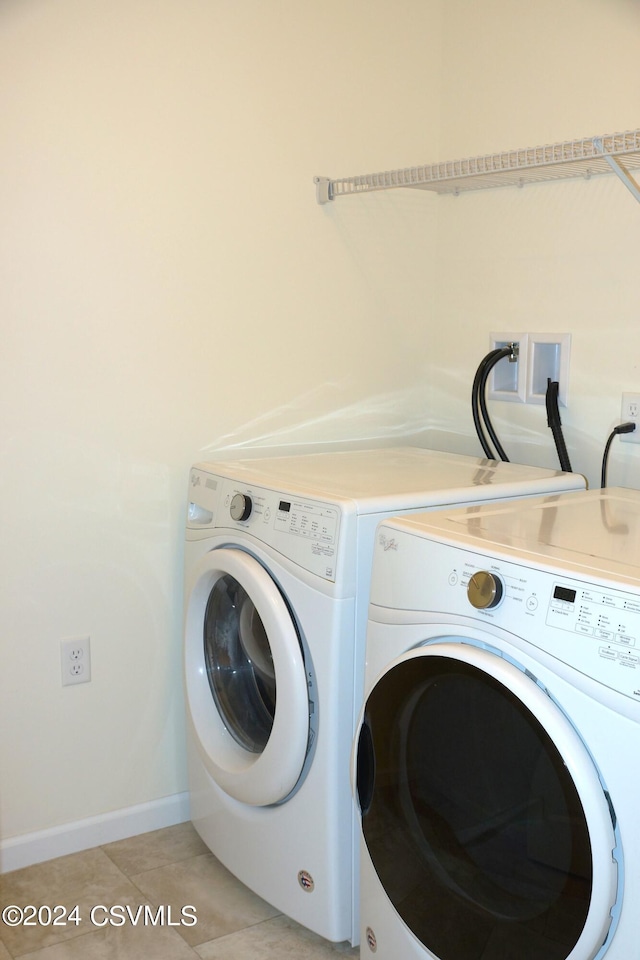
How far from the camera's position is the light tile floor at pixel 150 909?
5.47 feet

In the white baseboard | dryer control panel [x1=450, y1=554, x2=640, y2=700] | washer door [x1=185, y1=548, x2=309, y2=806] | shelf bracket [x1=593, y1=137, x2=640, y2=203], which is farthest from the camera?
the white baseboard

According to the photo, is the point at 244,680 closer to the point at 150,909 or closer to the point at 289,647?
the point at 289,647

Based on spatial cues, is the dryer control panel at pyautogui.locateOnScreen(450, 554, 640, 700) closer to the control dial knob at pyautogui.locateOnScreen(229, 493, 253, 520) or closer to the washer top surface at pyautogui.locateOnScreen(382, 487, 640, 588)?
the washer top surface at pyautogui.locateOnScreen(382, 487, 640, 588)

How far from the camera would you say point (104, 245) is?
1.88 m

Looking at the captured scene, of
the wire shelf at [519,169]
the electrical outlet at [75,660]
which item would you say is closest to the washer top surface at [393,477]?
the electrical outlet at [75,660]

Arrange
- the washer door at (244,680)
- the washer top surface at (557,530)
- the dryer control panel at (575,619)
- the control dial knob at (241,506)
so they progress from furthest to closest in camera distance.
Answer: the control dial knob at (241,506), the washer door at (244,680), the washer top surface at (557,530), the dryer control panel at (575,619)

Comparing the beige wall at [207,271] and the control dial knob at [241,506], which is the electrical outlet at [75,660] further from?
the control dial knob at [241,506]

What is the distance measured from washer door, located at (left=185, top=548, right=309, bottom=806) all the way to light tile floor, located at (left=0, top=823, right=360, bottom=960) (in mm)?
246

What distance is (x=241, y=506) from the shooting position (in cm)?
175

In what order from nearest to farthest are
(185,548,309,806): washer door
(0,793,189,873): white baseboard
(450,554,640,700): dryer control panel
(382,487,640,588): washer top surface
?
(450,554,640,700): dryer control panel, (382,487,640,588): washer top surface, (185,548,309,806): washer door, (0,793,189,873): white baseboard

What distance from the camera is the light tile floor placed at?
1667 millimetres

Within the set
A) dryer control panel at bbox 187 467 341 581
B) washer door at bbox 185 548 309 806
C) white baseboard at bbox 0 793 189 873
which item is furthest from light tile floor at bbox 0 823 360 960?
dryer control panel at bbox 187 467 341 581

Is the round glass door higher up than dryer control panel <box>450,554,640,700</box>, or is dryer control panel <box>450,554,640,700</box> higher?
dryer control panel <box>450,554,640,700</box>

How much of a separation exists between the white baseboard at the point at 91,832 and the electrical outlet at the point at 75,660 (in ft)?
1.12
